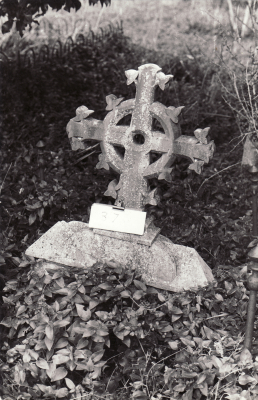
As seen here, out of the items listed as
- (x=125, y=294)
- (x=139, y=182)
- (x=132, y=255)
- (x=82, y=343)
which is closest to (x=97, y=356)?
(x=82, y=343)

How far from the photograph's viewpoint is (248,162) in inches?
85.4

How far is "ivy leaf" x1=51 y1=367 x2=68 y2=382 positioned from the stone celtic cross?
919 mm

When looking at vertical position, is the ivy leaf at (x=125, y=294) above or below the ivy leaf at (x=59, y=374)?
above

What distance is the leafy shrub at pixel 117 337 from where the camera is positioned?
7.22 feet

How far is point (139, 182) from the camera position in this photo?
2689mm

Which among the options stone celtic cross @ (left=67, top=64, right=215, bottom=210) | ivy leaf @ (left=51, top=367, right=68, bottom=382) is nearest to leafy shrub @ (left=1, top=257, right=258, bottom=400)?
ivy leaf @ (left=51, top=367, right=68, bottom=382)

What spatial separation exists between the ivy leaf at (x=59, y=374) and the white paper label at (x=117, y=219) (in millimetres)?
751

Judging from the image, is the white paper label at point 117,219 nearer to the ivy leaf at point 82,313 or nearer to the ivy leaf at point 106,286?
the ivy leaf at point 106,286

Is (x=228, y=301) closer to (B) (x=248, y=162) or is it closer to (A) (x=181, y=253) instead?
(A) (x=181, y=253)

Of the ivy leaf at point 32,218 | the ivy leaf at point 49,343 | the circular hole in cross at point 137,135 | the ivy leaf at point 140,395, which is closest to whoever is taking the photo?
the ivy leaf at point 140,395

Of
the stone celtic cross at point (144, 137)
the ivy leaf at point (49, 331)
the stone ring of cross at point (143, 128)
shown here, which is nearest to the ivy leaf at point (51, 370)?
the ivy leaf at point (49, 331)

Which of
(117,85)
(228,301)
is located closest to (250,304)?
(228,301)

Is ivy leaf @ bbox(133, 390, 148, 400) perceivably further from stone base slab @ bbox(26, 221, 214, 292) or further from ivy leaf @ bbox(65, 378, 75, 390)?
stone base slab @ bbox(26, 221, 214, 292)

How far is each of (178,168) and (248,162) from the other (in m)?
1.94
